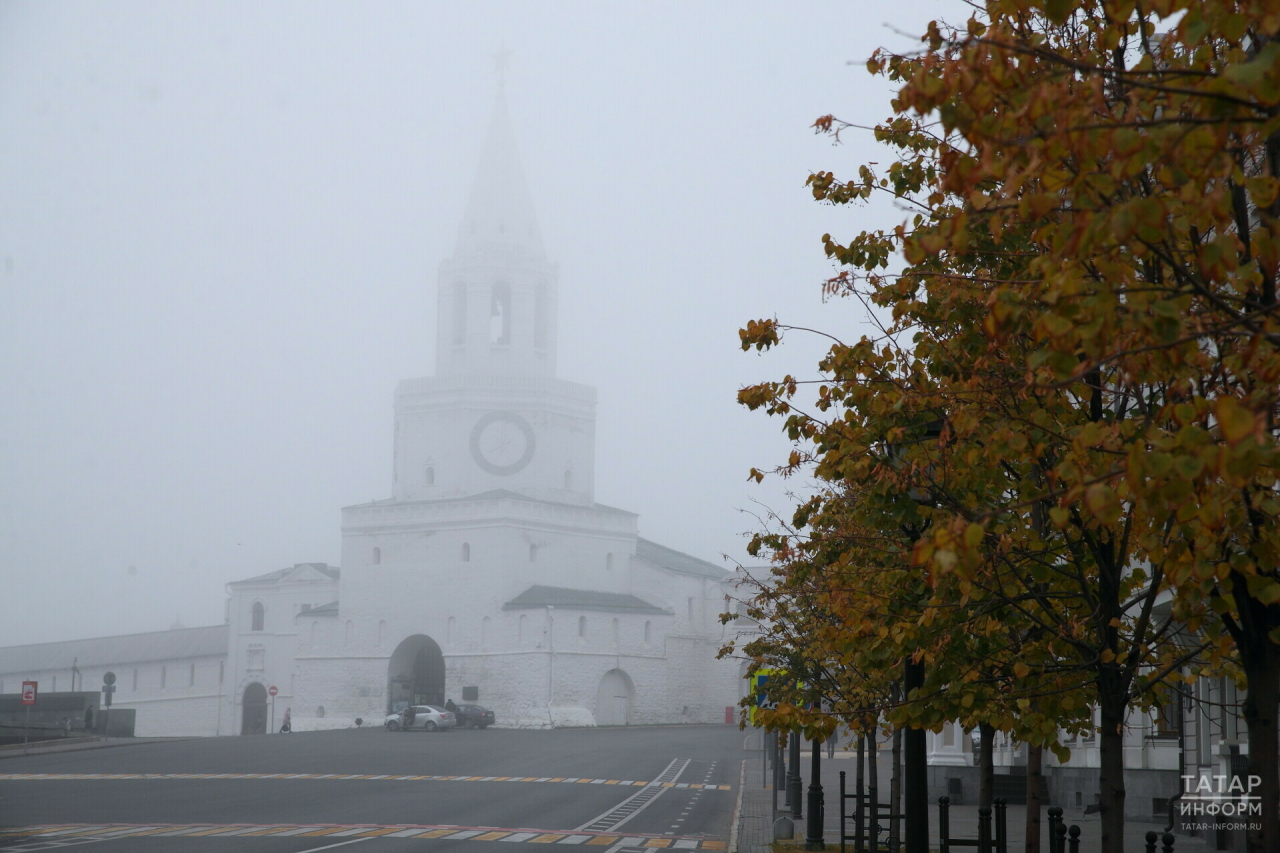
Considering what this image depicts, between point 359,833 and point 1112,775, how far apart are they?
15.3 meters

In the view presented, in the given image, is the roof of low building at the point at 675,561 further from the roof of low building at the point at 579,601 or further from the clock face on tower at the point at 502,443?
the clock face on tower at the point at 502,443

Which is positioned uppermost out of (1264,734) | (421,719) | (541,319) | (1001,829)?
(541,319)

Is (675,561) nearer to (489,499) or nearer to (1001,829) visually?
(489,499)

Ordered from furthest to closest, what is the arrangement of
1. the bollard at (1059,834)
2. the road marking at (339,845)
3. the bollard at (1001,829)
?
the road marking at (339,845) → the bollard at (1001,829) → the bollard at (1059,834)

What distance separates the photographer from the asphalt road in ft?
68.1

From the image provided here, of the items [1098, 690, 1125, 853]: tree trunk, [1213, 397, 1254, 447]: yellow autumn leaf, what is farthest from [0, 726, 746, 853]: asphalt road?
[1213, 397, 1254, 447]: yellow autumn leaf

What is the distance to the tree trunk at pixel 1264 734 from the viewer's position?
682 cm

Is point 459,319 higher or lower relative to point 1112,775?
higher

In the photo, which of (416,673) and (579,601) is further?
(416,673)

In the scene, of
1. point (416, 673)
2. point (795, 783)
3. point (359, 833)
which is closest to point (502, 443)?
point (416, 673)

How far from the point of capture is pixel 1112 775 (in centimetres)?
839

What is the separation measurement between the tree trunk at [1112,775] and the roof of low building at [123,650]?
316ft

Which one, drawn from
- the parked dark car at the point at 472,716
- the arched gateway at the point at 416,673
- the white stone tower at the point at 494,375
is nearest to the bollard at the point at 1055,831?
the parked dark car at the point at 472,716

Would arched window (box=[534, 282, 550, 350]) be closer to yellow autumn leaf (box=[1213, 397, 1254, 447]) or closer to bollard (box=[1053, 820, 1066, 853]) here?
bollard (box=[1053, 820, 1066, 853])
